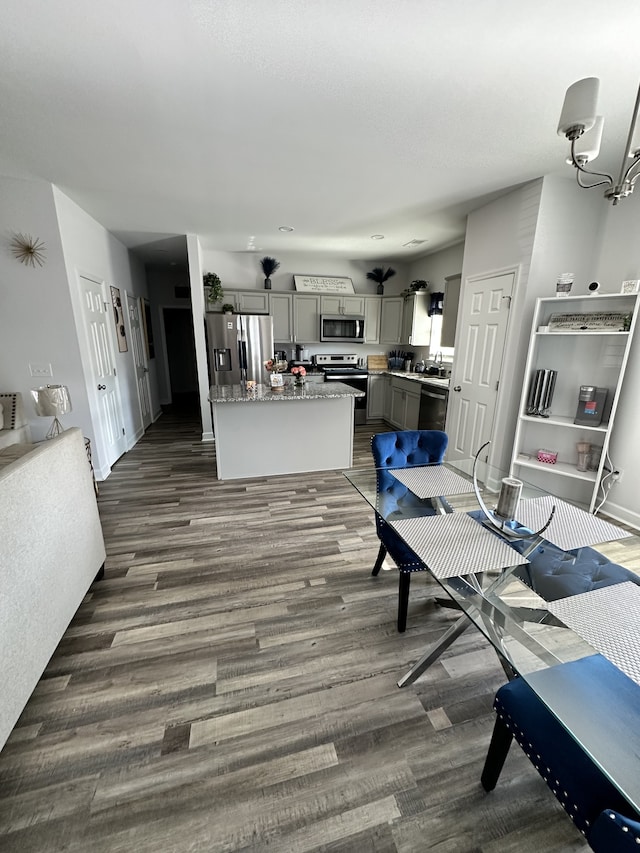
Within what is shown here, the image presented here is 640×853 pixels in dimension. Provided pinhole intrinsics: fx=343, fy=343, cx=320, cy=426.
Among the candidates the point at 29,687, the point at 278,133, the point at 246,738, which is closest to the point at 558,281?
the point at 278,133

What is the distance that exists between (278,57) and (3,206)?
2.82 meters

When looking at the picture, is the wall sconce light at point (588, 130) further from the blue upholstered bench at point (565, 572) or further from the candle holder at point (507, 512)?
the blue upholstered bench at point (565, 572)

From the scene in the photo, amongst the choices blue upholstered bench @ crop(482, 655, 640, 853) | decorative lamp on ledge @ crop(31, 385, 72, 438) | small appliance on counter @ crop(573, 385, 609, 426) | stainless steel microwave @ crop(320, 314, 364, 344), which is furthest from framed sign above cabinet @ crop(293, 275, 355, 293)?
blue upholstered bench @ crop(482, 655, 640, 853)

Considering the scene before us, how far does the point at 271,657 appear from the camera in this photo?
165cm

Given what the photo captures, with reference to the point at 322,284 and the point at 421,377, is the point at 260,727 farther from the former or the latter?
the point at 322,284

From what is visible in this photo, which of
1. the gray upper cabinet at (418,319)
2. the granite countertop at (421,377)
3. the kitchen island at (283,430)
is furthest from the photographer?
the gray upper cabinet at (418,319)

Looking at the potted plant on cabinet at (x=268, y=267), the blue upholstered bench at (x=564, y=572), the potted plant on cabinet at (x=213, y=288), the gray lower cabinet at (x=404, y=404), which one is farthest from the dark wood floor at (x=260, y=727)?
the potted plant on cabinet at (x=268, y=267)

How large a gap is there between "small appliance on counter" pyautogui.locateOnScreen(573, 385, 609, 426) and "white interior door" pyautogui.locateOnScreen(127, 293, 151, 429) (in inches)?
221

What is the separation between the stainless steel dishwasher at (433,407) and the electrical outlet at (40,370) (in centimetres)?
418

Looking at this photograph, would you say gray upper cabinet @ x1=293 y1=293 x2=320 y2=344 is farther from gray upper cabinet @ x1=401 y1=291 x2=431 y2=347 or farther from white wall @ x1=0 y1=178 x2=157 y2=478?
white wall @ x1=0 y1=178 x2=157 y2=478

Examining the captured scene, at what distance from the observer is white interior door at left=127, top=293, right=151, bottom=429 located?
207 inches

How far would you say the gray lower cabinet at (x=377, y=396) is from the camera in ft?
19.2

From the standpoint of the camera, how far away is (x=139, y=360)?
5.54 metres

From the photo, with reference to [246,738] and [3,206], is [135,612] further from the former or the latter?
[3,206]
